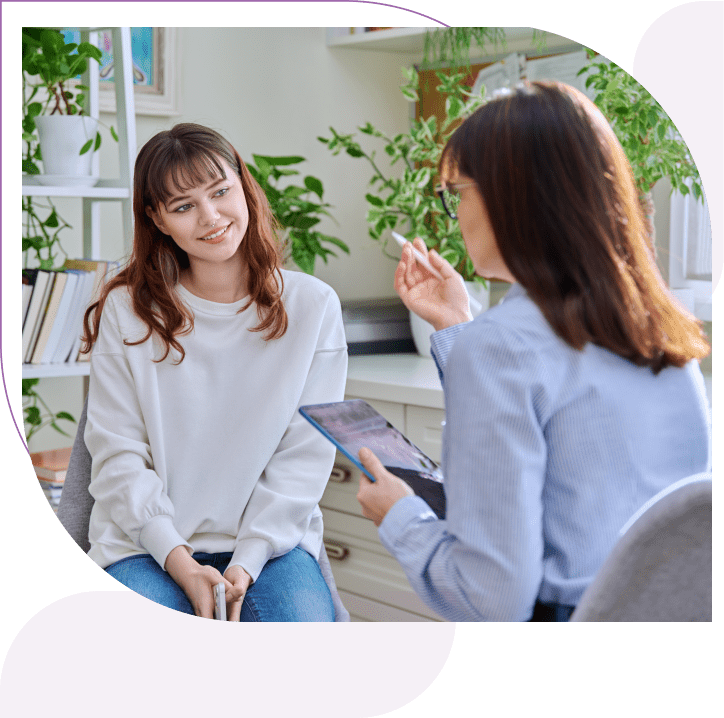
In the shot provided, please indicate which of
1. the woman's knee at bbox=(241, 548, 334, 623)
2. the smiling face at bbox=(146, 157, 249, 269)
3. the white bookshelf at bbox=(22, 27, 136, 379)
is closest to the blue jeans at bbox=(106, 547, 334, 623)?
the woman's knee at bbox=(241, 548, 334, 623)

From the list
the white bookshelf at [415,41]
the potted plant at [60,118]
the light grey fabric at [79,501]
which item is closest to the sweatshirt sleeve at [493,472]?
the light grey fabric at [79,501]

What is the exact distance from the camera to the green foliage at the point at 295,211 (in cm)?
82

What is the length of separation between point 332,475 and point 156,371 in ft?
0.67

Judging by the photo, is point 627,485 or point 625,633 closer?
point 627,485

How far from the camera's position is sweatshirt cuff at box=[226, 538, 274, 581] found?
2.67 ft

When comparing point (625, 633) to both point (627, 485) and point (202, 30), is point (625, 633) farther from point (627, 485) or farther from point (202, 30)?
point (202, 30)

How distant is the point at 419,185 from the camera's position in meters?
0.83

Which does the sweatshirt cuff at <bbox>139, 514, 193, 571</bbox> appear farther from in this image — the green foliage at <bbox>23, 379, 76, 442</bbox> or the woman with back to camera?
the woman with back to camera

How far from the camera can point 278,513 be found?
805 millimetres

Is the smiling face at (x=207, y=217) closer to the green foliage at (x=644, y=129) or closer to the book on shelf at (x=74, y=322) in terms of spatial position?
the book on shelf at (x=74, y=322)

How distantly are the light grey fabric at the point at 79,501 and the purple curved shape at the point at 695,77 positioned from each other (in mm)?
521

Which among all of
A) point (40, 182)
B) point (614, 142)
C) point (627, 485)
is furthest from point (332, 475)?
point (40, 182)

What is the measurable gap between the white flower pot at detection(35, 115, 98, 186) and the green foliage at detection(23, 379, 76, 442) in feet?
0.90

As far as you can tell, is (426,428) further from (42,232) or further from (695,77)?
(42,232)
